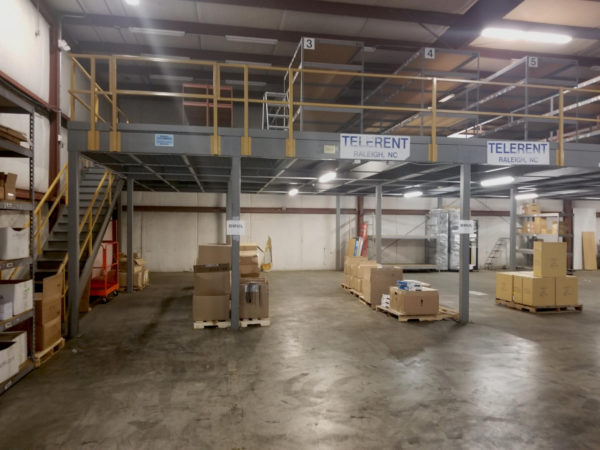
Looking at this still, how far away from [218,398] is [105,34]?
1100 cm

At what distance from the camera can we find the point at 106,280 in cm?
927

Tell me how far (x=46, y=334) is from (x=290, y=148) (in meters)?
4.99

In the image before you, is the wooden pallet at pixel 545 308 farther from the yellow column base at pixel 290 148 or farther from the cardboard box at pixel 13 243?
the cardboard box at pixel 13 243

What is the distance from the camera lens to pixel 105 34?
33.7 feet

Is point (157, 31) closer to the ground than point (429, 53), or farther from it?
farther from it

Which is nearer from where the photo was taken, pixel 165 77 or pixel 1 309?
pixel 1 309

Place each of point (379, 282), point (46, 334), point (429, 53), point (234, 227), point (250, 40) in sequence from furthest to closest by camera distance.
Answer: point (250, 40) → point (379, 282) → point (429, 53) → point (234, 227) → point (46, 334)

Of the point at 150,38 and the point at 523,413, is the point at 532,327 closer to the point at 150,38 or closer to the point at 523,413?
the point at 523,413

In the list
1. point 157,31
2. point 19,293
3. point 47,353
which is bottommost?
point 47,353

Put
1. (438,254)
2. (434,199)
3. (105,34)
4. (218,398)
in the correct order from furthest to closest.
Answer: (434,199), (438,254), (105,34), (218,398)

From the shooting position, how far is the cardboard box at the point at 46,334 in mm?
5141

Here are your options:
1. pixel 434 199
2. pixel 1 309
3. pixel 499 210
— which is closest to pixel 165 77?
pixel 1 309

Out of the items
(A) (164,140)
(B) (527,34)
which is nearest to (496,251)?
(B) (527,34)

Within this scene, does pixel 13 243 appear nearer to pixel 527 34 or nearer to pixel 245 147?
pixel 245 147
